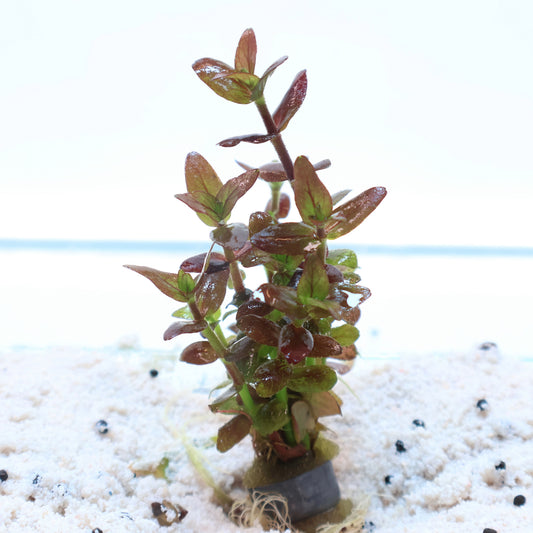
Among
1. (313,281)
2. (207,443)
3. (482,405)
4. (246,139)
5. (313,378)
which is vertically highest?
(246,139)

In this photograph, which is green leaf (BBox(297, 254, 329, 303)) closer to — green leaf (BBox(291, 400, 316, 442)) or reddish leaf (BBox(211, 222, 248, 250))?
reddish leaf (BBox(211, 222, 248, 250))

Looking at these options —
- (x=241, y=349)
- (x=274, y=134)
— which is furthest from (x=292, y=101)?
(x=241, y=349)

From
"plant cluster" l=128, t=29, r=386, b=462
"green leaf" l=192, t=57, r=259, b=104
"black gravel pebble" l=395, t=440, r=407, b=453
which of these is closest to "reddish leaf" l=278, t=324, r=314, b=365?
"plant cluster" l=128, t=29, r=386, b=462

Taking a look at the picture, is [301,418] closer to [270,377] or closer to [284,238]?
[270,377]

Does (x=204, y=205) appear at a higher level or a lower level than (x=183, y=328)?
higher

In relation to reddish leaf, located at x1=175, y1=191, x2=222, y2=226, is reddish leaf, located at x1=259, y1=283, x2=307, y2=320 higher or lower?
lower

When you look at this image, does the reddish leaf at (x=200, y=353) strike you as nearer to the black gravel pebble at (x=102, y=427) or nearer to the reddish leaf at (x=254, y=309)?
the reddish leaf at (x=254, y=309)
